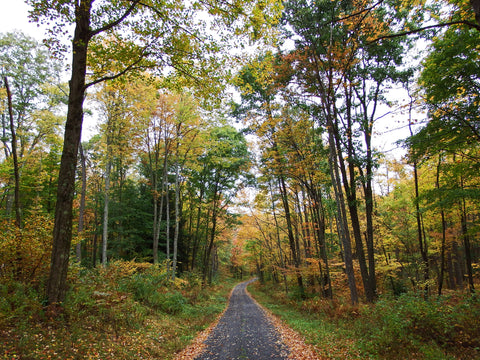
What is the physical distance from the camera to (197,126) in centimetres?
1578

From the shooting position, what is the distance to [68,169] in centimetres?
508

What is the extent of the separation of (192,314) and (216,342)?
426 centimetres

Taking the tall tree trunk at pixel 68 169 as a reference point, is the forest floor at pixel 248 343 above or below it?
below

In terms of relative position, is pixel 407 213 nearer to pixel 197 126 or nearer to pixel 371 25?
pixel 371 25

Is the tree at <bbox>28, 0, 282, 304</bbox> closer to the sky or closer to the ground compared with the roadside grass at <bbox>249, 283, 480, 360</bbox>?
closer to the sky

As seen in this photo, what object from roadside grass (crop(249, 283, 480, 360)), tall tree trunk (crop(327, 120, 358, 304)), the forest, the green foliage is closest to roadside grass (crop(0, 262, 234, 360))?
the forest

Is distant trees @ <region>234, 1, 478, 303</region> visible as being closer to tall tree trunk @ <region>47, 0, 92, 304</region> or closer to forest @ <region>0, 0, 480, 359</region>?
forest @ <region>0, 0, 480, 359</region>

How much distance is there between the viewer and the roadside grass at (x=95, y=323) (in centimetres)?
423

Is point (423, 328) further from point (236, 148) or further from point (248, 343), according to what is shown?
point (236, 148)

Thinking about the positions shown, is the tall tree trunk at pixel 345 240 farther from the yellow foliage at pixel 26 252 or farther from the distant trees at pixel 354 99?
the yellow foliage at pixel 26 252

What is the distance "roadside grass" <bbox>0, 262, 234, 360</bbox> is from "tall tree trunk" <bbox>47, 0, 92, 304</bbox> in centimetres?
52

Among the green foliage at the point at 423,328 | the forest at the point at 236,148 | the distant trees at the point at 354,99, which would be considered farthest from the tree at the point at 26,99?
the green foliage at the point at 423,328

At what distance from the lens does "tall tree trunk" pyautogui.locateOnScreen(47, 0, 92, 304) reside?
4.89 meters

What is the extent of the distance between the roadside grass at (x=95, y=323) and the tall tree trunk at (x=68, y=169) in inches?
20.3
